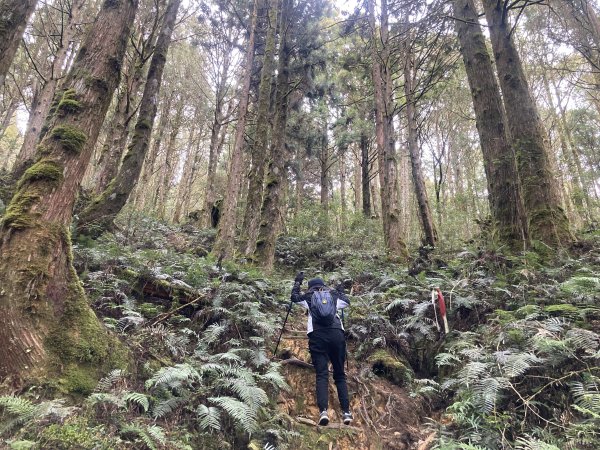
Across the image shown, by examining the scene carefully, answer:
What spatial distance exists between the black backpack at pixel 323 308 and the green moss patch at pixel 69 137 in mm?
3444

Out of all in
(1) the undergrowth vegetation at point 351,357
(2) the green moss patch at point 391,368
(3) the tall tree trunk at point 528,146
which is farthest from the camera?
(3) the tall tree trunk at point 528,146

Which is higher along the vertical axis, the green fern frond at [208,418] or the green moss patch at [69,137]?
the green moss patch at [69,137]

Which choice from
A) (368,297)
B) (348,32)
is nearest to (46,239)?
(368,297)

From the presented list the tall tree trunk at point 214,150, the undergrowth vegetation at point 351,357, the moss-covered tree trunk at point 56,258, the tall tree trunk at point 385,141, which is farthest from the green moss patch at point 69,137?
the tall tree trunk at point 214,150

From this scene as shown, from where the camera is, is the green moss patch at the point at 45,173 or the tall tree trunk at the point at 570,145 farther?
the tall tree trunk at the point at 570,145

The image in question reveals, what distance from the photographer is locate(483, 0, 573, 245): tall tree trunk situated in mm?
7000

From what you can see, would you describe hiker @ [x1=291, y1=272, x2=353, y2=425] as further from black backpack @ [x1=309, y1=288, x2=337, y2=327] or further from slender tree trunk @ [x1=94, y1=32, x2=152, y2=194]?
slender tree trunk @ [x1=94, y1=32, x2=152, y2=194]

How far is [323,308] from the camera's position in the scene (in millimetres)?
4887

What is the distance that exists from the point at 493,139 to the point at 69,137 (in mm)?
7816

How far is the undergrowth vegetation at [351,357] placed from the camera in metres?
3.00

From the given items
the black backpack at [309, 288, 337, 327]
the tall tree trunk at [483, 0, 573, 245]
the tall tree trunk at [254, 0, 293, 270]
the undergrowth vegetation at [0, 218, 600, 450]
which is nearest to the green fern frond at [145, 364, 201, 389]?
the undergrowth vegetation at [0, 218, 600, 450]

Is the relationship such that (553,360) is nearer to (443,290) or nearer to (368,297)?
(443,290)

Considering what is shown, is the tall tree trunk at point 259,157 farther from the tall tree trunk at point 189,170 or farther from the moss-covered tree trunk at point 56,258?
the tall tree trunk at point 189,170

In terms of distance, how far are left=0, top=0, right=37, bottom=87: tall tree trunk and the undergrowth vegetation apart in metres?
2.95
